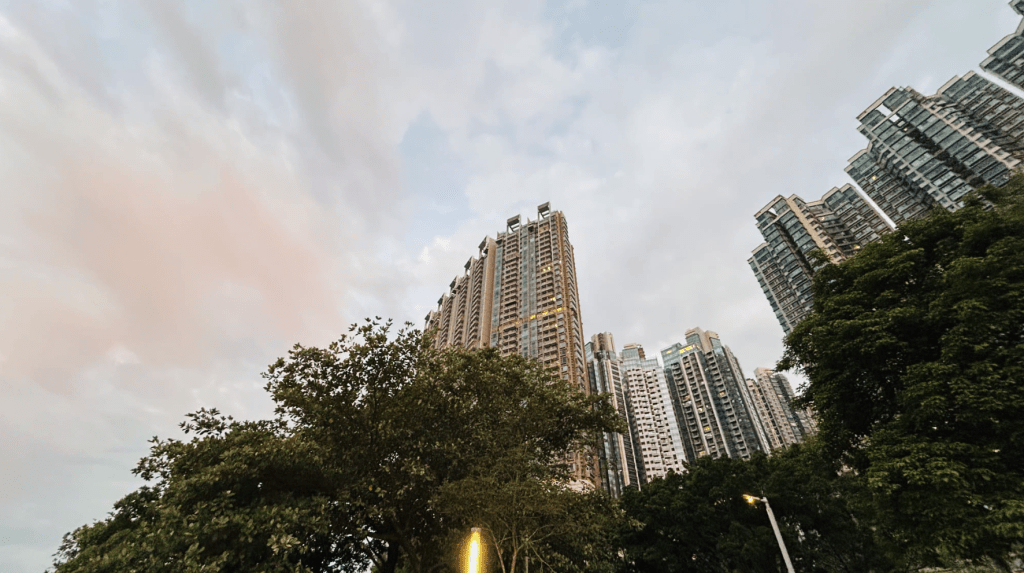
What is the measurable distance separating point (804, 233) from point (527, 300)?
189 feet

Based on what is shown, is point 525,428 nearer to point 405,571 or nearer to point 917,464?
point 917,464

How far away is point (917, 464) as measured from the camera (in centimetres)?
1220

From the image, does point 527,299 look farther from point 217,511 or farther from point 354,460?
point 217,511

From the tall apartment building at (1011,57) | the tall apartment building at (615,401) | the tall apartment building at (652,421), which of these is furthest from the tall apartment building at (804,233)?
the tall apartment building at (652,421)

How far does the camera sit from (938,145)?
216 ft

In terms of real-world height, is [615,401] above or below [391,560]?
above

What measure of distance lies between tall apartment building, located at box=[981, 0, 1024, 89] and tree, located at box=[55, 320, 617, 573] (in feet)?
292

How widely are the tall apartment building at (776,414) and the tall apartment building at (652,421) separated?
3010 cm

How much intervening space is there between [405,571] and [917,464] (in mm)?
28561

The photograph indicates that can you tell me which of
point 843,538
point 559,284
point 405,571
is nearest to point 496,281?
point 559,284

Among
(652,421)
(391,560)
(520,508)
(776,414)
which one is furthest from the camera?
(776,414)

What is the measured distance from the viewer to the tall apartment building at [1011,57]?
60366mm

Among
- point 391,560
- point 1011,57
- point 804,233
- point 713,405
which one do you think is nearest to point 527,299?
point 804,233

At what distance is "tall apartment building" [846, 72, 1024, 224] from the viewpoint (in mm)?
59919
